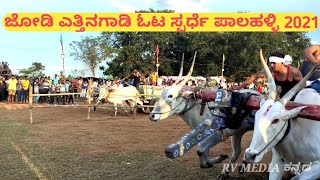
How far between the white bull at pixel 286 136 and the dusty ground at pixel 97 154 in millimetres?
1981

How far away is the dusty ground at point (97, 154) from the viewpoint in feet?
21.9

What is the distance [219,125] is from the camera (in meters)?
5.56

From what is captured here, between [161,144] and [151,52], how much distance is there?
41.1 m

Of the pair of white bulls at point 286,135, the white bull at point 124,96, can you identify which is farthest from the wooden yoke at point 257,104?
the white bull at point 124,96

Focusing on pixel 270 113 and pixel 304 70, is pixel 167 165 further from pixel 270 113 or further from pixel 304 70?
pixel 270 113

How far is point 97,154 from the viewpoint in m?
8.45

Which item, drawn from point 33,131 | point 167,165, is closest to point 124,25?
point 33,131

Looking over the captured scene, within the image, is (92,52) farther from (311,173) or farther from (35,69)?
(311,173)

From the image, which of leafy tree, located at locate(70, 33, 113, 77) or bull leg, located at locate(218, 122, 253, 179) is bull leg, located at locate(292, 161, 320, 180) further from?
leafy tree, located at locate(70, 33, 113, 77)

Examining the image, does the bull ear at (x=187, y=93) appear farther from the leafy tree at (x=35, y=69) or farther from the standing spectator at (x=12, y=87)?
the leafy tree at (x=35, y=69)

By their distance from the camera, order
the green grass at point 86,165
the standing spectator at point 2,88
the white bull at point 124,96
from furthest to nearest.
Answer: the standing spectator at point 2,88
the white bull at point 124,96
the green grass at point 86,165

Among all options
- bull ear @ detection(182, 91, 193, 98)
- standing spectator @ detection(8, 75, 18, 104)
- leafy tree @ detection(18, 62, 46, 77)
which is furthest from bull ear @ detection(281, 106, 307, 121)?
leafy tree @ detection(18, 62, 46, 77)

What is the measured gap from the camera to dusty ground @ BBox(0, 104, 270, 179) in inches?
263

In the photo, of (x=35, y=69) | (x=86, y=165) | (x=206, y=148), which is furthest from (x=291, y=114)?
(x=35, y=69)
